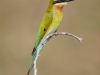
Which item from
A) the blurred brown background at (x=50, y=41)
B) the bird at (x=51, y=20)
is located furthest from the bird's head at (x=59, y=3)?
the blurred brown background at (x=50, y=41)

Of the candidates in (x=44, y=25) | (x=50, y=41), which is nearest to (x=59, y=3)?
(x=44, y=25)

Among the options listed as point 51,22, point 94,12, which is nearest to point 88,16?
point 94,12

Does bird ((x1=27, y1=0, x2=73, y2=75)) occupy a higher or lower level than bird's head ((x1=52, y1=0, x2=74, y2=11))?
lower

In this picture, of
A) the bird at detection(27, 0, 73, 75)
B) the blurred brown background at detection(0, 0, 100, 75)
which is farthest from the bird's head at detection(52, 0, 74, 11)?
the blurred brown background at detection(0, 0, 100, 75)

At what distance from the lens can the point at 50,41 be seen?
446cm

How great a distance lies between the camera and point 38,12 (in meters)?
4.76

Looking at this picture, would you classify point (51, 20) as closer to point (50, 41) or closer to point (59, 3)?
point (59, 3)

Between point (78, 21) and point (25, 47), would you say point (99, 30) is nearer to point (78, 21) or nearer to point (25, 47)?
point (78, 21)

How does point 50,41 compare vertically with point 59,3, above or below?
below

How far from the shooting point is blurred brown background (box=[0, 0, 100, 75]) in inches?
162

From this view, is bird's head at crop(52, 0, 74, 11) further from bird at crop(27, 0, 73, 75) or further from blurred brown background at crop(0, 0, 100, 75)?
blurred brown background at crop(0, 0, 100, 75)

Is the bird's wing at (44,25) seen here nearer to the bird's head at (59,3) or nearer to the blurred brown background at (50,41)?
the bird's head at (59,3)

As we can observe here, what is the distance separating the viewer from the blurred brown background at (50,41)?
4113 mm

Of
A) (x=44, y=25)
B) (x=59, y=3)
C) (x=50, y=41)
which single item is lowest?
(x=50, y=41)
